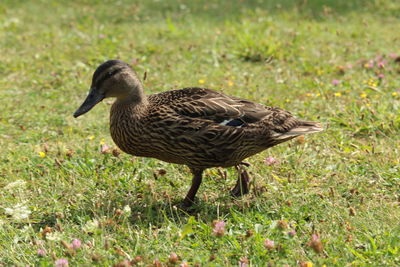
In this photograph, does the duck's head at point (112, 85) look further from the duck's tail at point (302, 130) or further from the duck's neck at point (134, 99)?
the duck's tail at point (302, 130)

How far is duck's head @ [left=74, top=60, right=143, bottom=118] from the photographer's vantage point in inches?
156

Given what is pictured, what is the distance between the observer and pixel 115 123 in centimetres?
399

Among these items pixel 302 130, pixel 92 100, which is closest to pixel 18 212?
pixel 92 100


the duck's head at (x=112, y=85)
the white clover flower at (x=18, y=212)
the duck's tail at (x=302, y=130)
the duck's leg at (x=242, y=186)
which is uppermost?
the duck's head at (x=112, y=85)

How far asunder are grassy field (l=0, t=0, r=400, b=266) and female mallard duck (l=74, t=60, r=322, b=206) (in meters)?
0.28

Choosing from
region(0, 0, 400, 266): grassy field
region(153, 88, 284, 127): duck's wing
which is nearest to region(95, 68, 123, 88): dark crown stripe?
region(153, 88, 284, 127): duck's wing

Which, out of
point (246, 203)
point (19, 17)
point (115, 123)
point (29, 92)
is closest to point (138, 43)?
point (29, 92)

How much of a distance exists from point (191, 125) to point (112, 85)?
27.9 inches

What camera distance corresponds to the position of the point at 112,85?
157 inches

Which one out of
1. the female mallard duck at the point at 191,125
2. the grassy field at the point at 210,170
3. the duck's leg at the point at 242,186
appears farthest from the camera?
the duck's leg at the point at 242,186

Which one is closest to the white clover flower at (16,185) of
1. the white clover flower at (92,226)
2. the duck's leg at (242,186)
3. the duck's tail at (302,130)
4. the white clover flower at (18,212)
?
the white clover flower at (18,212)

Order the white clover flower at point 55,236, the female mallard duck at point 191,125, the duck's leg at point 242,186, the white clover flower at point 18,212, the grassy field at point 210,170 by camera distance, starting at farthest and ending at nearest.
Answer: the duck's leg at point 242,186, the female mallard duck at point 191,125, the white clover flower at point 18,212, the grassy field at point 210,170, the white clover flower at point 55,236

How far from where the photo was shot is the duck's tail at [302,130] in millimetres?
3947

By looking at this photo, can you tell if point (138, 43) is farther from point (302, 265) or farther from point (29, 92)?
point (302, 265)
